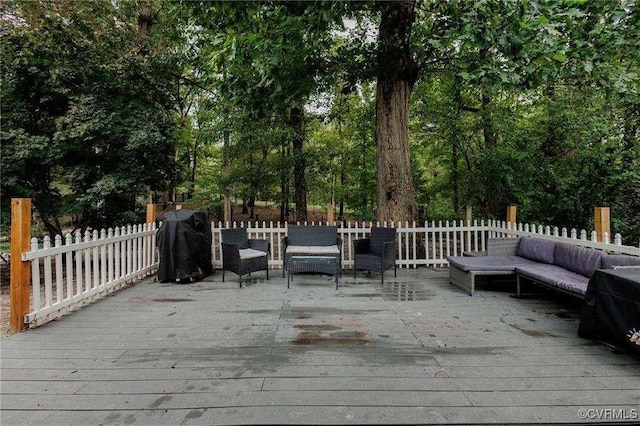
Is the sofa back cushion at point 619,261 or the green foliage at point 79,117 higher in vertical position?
the green foliage at point 79,117

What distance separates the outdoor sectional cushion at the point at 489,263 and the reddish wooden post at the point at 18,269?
511 centimetres

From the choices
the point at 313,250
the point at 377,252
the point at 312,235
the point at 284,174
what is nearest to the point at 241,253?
the point at 313,250

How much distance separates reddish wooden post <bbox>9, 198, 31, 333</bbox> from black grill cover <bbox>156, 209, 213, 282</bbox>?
2035mm

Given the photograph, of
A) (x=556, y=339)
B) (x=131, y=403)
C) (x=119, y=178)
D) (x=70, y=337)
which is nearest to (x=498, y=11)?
(x=556, y=339)

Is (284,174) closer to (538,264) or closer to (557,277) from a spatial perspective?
(538,264)

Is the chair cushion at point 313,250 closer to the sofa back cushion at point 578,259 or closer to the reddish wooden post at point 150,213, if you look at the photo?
the reddish wooden post at point 150,213

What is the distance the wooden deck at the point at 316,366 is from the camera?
2004 mm

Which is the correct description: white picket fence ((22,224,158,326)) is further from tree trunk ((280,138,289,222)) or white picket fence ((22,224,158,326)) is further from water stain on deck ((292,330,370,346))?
tree trunk ((280,138,289,222))

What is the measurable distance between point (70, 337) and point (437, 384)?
3270 millimetres

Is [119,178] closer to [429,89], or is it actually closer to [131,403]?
[131,403]

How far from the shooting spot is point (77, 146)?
21.9ft

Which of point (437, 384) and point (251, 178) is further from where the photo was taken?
point (251, 178)

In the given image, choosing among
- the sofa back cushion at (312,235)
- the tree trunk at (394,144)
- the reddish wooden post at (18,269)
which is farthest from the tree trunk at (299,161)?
the reddish wooden post at (18,269)

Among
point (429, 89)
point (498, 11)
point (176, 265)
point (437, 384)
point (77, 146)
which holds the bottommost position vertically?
point (437, 384)
